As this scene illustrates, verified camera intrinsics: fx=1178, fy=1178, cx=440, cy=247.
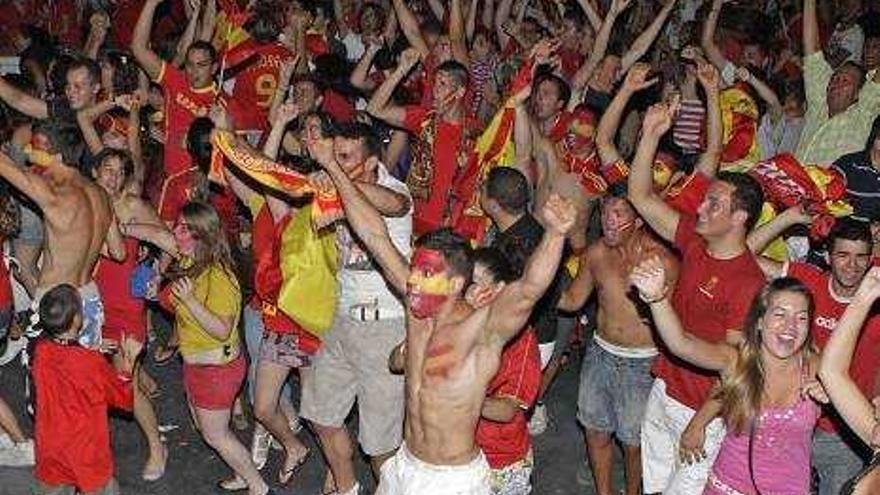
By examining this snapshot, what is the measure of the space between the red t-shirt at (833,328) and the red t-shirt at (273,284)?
9.22 ft

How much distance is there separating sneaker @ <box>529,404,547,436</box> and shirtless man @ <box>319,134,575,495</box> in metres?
2.84

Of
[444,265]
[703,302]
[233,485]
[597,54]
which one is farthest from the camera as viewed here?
[597,54]

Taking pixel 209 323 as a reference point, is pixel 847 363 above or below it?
above

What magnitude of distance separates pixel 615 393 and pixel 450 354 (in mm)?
1865

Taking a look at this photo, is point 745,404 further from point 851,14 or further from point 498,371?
point 851,14

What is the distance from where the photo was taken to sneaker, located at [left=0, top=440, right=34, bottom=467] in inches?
293

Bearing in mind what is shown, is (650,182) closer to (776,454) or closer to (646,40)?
(776,454)

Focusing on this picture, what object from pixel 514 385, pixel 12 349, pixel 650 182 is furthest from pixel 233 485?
pixel 650 182

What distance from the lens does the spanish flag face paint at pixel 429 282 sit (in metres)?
5.29

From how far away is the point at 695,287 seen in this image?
6.00 meters

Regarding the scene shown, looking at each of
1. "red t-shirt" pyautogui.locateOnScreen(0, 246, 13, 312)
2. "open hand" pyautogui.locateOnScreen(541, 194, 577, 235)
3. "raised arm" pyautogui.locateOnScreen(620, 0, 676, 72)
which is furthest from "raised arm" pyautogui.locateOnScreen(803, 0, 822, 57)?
"red t-shirt" pyautogui.locateOnScreen(0, 246, 13, 312)

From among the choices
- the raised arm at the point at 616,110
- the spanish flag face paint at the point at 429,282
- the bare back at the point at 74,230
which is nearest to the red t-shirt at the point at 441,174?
the raised arm at the point at 616,110

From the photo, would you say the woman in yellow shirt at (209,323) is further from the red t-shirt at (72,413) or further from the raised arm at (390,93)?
the raised arm at (390,93)

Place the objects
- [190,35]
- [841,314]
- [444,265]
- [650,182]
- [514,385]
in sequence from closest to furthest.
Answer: [444,265] → [514,385] → [841,314] → [650,182] → [190,35]
